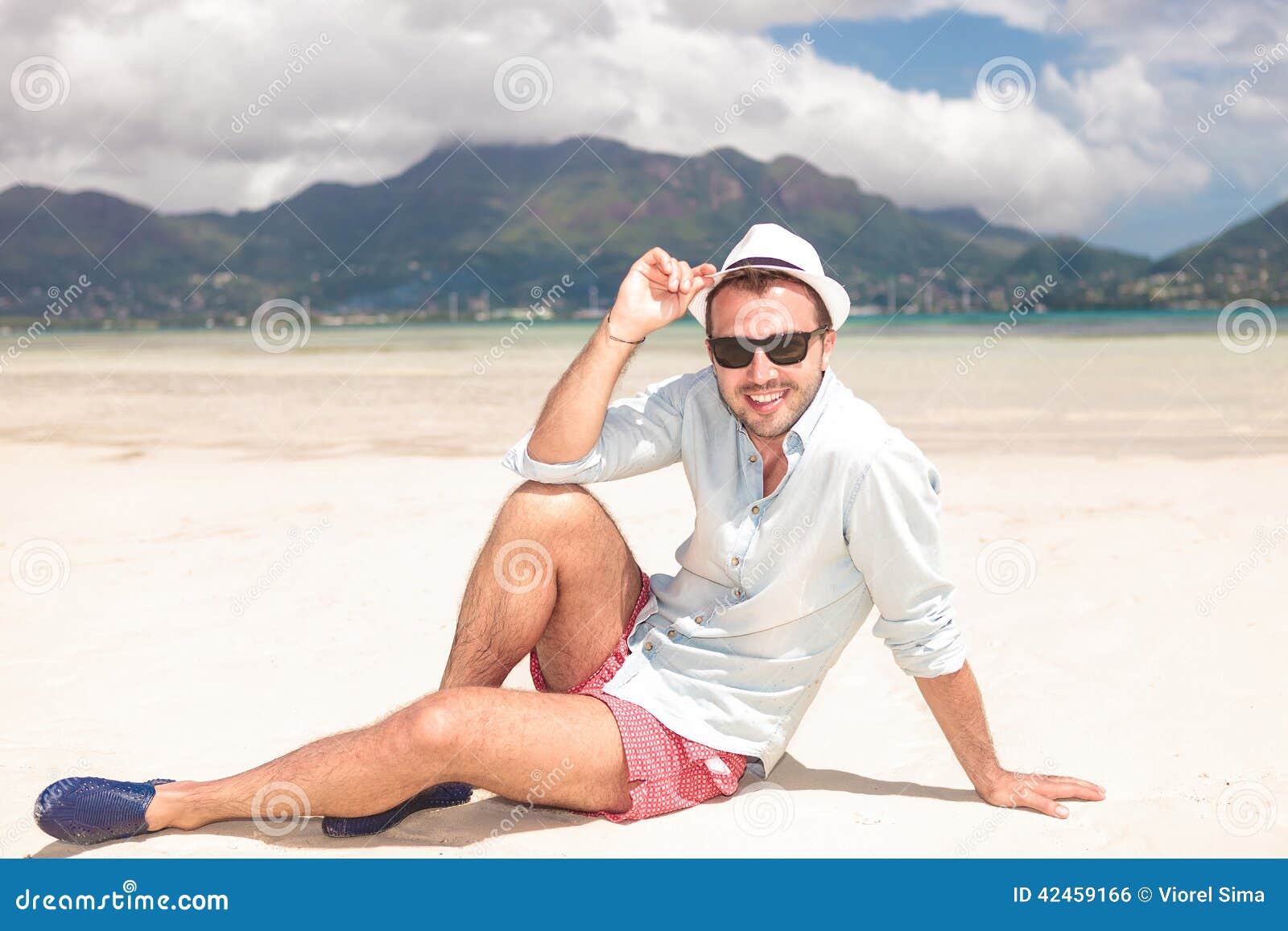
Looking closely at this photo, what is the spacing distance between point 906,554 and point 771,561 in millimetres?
343

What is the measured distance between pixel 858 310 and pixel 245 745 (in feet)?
188

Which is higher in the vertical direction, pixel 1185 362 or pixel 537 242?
pixel 537 242

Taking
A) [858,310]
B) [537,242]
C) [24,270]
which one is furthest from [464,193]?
[858,310]

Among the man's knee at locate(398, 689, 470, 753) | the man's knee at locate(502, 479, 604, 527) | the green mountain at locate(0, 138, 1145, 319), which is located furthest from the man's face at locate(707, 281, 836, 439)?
the green mountain at locate(0, 138, 1145, 319)

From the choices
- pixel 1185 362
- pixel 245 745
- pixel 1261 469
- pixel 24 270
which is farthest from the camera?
pixel 24 270

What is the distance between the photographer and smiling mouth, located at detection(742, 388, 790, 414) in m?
2.79

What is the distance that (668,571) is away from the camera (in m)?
5.75

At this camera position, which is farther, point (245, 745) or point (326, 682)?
point (326, 682)

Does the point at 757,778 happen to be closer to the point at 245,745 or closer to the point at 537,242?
the point at 245,745

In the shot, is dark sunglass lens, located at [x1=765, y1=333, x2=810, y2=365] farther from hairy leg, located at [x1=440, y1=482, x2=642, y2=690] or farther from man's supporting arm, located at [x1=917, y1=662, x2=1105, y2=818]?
man's supporting arm, located at [x1=917, y1=662, x2=1105, y2=818]

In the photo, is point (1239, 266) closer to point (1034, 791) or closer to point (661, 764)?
point (1034, 791)

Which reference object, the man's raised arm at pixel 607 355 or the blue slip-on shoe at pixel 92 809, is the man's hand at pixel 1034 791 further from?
the blue slip-on shoe at pixel 92 809

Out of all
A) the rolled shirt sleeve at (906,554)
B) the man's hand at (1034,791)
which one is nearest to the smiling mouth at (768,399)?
the rolled shirt sleeve at (906,554)

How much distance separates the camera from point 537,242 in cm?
11138
